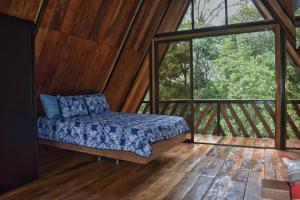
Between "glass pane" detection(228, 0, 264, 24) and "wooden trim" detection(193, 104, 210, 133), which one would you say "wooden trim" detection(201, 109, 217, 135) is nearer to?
"wooden trim" detection(193, 104, 210, 133)

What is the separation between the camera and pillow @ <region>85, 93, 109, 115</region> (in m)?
4.62

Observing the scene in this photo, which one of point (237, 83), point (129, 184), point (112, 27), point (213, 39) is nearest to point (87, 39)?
point (112, 27)

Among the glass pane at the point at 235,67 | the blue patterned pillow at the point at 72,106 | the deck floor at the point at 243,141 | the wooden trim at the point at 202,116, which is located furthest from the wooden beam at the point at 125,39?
the wooden trim at the point at 202,116

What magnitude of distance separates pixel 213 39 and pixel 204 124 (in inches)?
94.7

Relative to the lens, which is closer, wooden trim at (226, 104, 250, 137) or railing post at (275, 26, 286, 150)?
railing post at (275, 26, 286, 150)

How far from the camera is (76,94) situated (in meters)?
4.77

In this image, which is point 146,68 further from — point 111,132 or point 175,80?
point 111,132

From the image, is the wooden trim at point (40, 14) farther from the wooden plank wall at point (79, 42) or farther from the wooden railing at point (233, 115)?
the wooden railing at point (233, 115)

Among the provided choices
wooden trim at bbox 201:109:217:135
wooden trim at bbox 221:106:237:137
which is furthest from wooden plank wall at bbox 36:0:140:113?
wooden trim at bbox 221:106:237:137

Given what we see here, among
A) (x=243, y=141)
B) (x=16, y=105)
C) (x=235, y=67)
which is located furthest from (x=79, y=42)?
(x=235, y=67)

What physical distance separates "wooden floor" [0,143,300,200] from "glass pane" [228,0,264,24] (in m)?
2.64

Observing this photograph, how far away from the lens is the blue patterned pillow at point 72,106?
13.6ft

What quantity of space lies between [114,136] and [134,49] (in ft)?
8.02

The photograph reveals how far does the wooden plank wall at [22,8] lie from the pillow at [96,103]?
1.78 m
